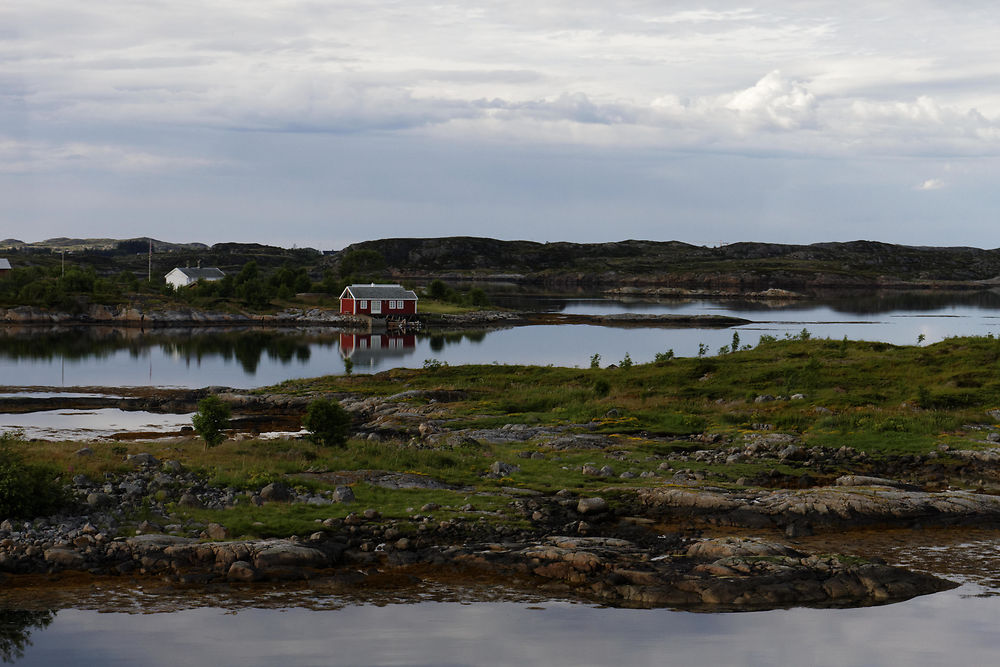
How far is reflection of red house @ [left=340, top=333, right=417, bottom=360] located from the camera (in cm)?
9444

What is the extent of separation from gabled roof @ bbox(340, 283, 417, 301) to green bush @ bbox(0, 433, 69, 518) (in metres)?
111

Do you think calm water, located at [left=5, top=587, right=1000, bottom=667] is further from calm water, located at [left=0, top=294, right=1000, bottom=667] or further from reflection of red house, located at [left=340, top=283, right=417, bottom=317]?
reflection of red house, located at [left=340, top=283, right=417, bottom=317]

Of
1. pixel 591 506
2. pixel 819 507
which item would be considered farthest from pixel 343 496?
pixel 819 507

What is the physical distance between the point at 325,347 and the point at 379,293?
34.5 metres

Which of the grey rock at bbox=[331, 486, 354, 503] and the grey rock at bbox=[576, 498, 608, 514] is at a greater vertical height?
the grey rock at bbox=[331, 486, 354, 503]

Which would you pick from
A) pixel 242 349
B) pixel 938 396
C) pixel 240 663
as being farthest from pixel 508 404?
pixel 242 349

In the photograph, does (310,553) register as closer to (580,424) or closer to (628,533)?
(628,533)

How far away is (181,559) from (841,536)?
51.0ft

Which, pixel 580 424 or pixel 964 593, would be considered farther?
pixel 580 424

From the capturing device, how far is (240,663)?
53.1 ft

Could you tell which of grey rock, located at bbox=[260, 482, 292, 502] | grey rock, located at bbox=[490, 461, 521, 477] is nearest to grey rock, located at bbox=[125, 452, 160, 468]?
grey rock, located at bbox=[260, 482, 292, 502]

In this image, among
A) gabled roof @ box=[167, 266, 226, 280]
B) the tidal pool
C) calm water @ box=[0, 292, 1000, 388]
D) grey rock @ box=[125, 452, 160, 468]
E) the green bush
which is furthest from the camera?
gabled roof @ box=[167, 266, 226, 280]

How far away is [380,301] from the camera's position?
133000 millimetres

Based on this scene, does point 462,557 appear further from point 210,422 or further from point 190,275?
point 190,275
